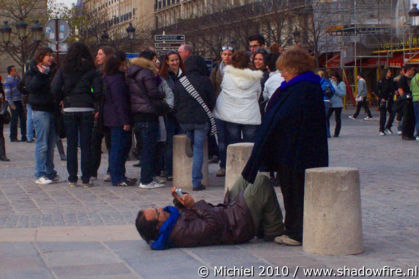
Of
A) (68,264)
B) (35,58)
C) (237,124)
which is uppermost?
(35,58)

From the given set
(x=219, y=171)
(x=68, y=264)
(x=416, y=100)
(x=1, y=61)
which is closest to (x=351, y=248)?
(x=68, y=264)

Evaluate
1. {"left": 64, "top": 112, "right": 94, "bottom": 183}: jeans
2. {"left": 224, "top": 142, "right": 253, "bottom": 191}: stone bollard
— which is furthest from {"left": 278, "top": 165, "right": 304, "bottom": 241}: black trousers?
{"left": 64, "top": 112, "right": 94, "bottom": 183}: jeans

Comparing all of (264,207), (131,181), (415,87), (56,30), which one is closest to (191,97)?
(131,181)

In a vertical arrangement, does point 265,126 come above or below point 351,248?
above

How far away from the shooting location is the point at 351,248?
6.36m

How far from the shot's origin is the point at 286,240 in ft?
22.3

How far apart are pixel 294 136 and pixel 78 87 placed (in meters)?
4.74

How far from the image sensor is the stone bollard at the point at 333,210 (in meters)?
6.29

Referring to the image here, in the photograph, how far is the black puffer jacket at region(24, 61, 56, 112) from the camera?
1098cm

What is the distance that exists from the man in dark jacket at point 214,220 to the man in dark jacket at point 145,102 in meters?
3.73

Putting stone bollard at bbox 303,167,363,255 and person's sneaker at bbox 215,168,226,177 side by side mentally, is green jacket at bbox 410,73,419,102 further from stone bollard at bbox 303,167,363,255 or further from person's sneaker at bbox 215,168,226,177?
stone bollard at bbox 303,167,363,255

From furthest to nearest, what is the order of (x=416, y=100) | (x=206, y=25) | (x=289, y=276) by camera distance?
(x=206, y=25) < (x=416, y=100) < (x=289, y=276)

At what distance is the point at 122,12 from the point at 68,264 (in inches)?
4374

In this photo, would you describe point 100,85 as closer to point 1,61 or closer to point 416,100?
point 416,100
